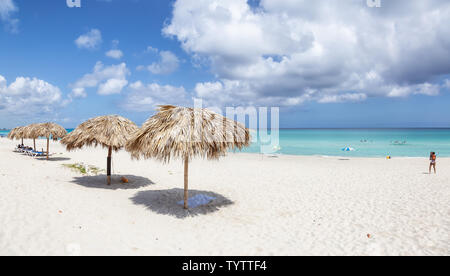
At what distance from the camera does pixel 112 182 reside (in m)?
9.39

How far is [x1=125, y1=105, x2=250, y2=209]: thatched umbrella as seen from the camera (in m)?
5.67

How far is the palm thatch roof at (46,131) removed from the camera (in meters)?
14.8

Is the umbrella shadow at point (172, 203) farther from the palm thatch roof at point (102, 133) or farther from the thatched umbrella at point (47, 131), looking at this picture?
the thatched umbrella at point (47, 131)

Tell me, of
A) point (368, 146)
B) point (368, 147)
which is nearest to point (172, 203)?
point (368, 147)

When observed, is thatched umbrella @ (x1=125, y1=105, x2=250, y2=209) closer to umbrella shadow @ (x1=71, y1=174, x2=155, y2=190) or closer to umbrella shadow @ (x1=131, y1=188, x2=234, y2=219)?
umbrella shadow @ (x1=131, y1=188, x2=234, y2=219)

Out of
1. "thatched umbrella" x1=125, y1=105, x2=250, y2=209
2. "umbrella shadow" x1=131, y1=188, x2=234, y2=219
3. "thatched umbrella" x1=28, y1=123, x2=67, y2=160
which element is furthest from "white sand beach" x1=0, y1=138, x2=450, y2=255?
"thatched umbrella" x1=28, y1=123, x2=67, y2=160

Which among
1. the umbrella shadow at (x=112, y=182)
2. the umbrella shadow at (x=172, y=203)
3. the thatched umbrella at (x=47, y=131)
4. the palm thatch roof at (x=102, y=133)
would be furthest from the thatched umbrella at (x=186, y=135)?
the thatched umbrella at (x=47, y=131)

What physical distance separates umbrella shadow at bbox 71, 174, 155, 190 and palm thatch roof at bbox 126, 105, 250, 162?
304cm

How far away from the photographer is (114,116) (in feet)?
28.7

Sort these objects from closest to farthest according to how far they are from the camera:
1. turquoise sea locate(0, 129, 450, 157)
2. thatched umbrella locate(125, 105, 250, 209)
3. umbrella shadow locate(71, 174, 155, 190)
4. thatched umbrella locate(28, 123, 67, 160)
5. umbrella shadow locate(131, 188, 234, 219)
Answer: thatched umbrella locate(125, 105, 250, 209), umbrella shadow locate(131, 188, 234, 219), umbrella shadow locate(71, 174, 155, 190), thatched umbrella locate(28, 123, 67, 160), turquoise sea locate(0, 129, 450, 157)
